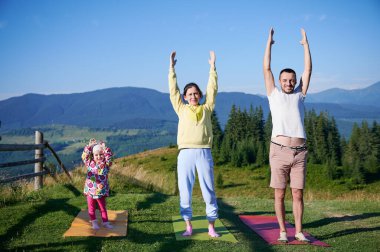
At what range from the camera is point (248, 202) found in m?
10.2

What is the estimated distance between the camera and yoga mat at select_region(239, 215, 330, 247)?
591cm

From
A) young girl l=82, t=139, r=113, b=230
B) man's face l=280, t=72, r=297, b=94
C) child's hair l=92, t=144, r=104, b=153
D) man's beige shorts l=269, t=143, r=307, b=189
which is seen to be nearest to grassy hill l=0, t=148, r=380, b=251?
young girl l=82, t=139, r=113, b=230

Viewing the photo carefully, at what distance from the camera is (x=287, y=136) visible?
5.62m

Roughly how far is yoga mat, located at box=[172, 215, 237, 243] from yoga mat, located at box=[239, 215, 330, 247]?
1.91 ft

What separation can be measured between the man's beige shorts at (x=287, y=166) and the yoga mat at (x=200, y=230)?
1.22 metres

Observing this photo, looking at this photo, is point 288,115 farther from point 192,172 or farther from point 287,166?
point 192,172

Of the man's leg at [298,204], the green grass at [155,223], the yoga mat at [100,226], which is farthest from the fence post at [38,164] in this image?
the man's leg at [298,204]

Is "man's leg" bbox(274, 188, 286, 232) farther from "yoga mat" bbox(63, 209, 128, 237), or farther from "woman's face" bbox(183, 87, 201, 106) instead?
"yoga mat" bbox(63, 209, 128, 237)

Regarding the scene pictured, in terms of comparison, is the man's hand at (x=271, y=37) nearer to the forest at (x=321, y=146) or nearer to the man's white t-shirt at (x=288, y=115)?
the man's white t-shirt at (x=288, y=115)

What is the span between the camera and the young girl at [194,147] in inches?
230

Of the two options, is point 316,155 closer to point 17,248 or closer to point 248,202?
point 248,202

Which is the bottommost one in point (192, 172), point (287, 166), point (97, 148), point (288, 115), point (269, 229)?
point (269, 229)

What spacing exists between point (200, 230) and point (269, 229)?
128 centimetres

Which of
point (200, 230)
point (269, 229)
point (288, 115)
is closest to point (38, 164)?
point (200, 230)
